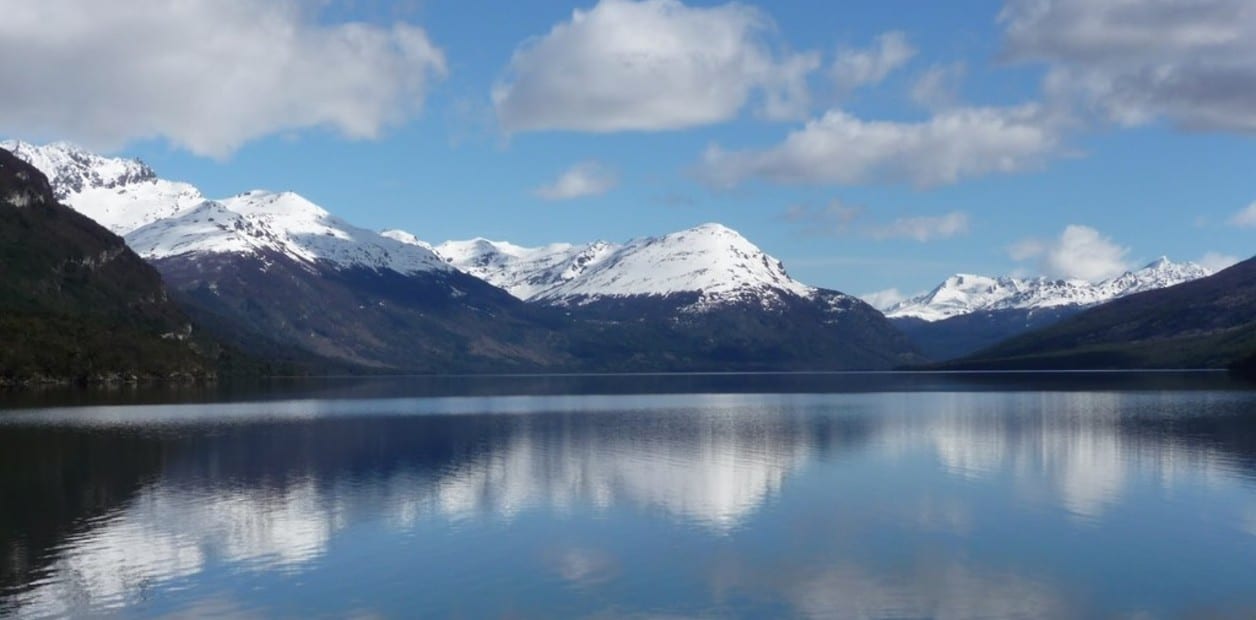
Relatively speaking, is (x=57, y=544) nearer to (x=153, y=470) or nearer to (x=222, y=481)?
(x=222, y=481)

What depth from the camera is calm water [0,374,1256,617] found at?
Answer: 43.2 m

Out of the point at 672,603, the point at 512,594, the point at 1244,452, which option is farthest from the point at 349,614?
the point at 1244,452

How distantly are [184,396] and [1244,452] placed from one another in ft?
515

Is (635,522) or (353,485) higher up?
(353,485)

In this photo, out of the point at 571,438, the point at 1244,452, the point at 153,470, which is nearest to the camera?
the point at 153,470

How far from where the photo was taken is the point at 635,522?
59594mm

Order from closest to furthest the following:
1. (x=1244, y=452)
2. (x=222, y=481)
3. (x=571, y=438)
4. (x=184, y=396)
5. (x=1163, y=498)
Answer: (x=1163, y=498) < (x=222, y=481) < (x=1244, y=452) < (x=571, y=438) < (x=184, y=396)

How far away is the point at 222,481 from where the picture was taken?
75.7 metres

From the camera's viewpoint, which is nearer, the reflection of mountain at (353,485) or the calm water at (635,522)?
the calm water at (635,522)

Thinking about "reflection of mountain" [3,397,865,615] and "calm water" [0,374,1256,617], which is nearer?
"calm water" [0,374,1256,617]

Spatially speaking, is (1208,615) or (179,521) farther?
(179,521)

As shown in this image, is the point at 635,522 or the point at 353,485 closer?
the point at 635,522

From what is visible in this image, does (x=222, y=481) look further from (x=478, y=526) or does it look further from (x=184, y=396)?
(x=184, y=396)

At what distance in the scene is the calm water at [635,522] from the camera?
4319cm
